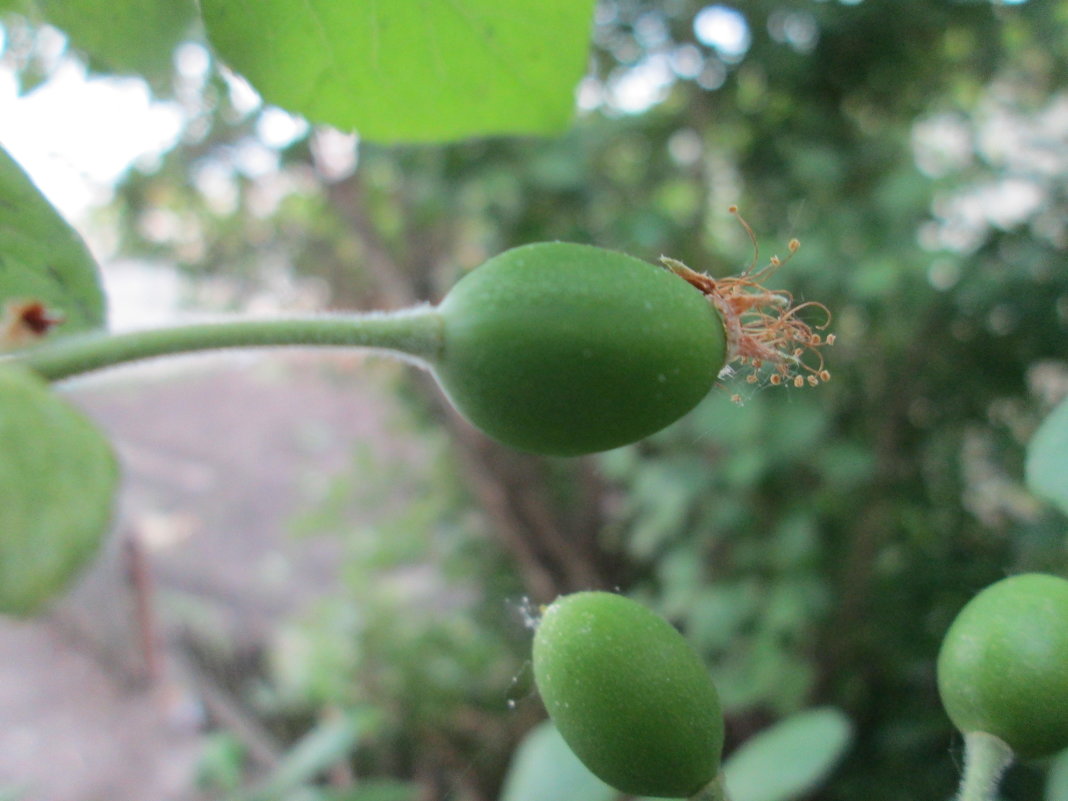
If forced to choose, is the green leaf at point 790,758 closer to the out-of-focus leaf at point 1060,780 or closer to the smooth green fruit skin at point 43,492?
the out-of-focus leaf at point 1060,780

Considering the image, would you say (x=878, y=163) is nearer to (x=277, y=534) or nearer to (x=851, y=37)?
(x=851, y=37)

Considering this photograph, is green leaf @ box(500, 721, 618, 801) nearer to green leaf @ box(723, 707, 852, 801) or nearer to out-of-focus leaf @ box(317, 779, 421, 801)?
green leaf @ box(723, 707, 852, 801)

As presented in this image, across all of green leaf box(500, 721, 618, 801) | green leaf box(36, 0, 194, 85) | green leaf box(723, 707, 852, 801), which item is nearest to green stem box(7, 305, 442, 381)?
green leaf box(36, 0, 194, 85)

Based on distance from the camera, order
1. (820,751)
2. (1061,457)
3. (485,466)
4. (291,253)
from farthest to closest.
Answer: (291,253) → (485,466) → (820,751) → (1061,457)

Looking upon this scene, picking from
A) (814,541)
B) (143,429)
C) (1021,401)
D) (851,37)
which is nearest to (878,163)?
(851,37)

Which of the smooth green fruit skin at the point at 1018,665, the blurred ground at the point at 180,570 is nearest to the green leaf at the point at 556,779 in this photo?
the smooth green fruit skin at the point at 1018,665
